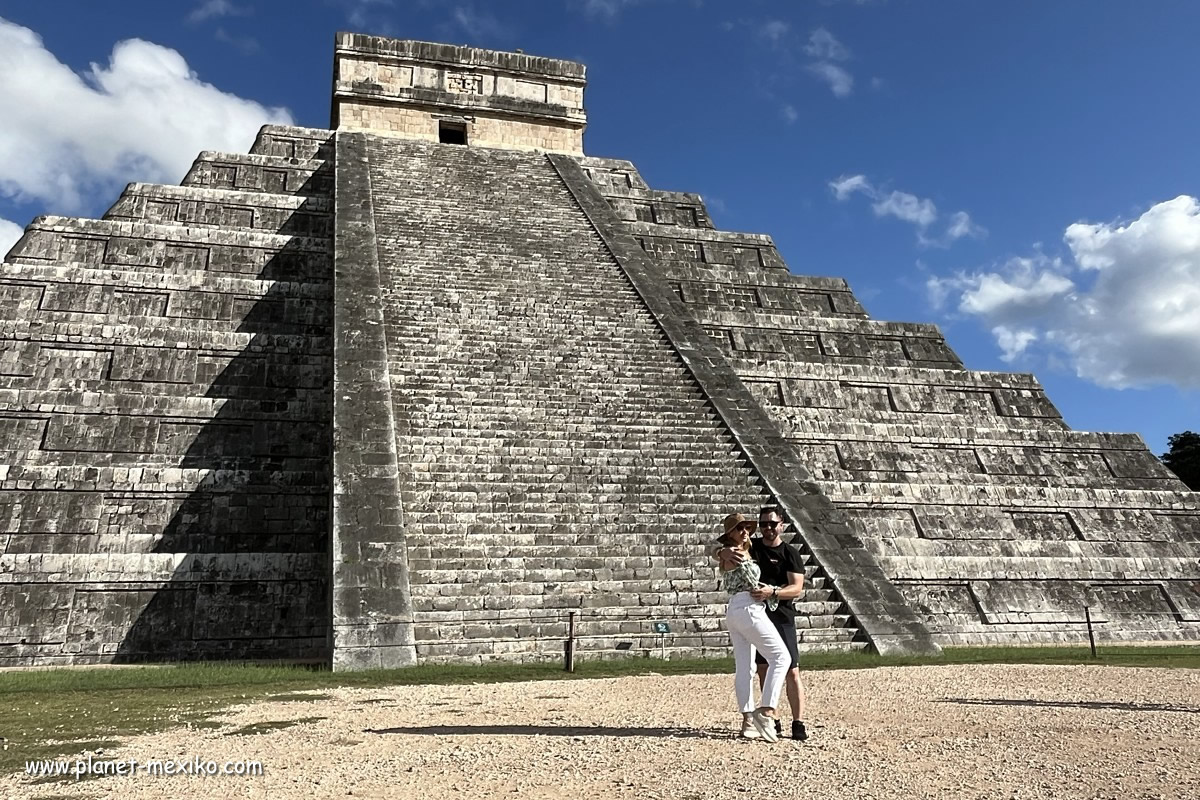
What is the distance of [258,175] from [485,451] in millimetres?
11688

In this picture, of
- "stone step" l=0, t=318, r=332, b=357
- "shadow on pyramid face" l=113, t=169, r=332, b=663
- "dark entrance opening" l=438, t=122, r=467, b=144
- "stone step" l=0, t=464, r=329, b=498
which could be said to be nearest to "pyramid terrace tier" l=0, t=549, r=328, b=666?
"shadow on pyramid face" l=113, t=169, r=332, b=663

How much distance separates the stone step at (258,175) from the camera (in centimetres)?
1873

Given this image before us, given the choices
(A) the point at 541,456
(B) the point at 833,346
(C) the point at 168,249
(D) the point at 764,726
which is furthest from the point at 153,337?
(D) the point at 764,726

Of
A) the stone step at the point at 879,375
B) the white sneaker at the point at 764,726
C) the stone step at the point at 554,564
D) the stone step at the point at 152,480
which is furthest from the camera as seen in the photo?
the stone step at the point at 879,375

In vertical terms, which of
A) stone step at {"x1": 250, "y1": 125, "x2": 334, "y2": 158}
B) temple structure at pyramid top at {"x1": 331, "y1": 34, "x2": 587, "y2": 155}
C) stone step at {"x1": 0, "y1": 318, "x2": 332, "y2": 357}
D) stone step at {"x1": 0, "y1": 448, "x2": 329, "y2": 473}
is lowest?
stone step at {"x1": 0, "y1": 448, "x2": 329, "y2": 473}

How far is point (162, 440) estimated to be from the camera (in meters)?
11.7

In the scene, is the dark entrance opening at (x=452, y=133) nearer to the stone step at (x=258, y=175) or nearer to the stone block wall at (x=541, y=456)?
the stone step at (x=258, y=175)

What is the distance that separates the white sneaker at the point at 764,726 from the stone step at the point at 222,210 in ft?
49.1

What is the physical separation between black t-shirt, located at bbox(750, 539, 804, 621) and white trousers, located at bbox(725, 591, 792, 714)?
0.18 m

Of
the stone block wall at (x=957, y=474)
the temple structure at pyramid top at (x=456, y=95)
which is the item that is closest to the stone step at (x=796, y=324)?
the stone block wall at (x=957, y=474)

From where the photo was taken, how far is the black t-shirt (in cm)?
500

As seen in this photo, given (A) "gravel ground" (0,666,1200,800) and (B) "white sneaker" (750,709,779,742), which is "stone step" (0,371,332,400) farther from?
(B) "white sneaker" (750,709,779,742)

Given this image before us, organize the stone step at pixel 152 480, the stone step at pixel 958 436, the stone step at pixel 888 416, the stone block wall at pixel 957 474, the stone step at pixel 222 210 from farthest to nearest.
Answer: the stone step at pixel 222 210 < the stone step at pixel 888 416 < the stone step at pixel 958 436 < the stone block wall at pixel 957 474 < the stone step at pixel 152 480

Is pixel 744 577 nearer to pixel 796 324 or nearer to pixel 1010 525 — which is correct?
pixel 1010 525
